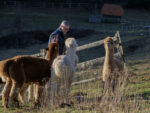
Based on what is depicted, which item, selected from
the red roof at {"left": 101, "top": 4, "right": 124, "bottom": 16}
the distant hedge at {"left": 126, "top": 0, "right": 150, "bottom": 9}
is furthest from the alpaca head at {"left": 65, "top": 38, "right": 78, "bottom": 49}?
the distant hedge at {"left": 126, "top": 0, "right": 150, "bottom": 9}

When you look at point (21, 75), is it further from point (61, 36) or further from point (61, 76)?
point (61, 36)

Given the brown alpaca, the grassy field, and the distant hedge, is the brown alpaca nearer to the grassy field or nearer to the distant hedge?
the grassy field

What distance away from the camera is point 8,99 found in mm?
8812

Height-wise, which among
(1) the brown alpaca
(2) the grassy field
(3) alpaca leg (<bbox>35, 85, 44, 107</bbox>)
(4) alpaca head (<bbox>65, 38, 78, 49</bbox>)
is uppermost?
(4) alpaca head (<bbox>65, 38, 78, 49</bbox>)

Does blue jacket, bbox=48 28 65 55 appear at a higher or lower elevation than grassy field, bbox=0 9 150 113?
higher

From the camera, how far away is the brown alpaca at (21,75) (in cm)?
855

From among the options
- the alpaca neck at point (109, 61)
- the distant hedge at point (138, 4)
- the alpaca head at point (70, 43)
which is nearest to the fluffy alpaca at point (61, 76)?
the alpaca head at point (70, 43)

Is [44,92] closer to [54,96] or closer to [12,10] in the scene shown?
[54,96]

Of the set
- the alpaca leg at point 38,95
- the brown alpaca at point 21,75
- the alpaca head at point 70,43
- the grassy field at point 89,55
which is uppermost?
the alpaca head at point 70,43

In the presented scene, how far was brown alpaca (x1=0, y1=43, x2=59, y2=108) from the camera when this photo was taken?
855cm

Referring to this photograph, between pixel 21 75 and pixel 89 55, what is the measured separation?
17.3m

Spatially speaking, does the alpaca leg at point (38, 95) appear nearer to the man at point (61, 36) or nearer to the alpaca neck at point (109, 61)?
the man at point (61, 36)

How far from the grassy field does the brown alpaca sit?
13.3 inches

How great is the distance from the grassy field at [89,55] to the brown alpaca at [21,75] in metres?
0.34
